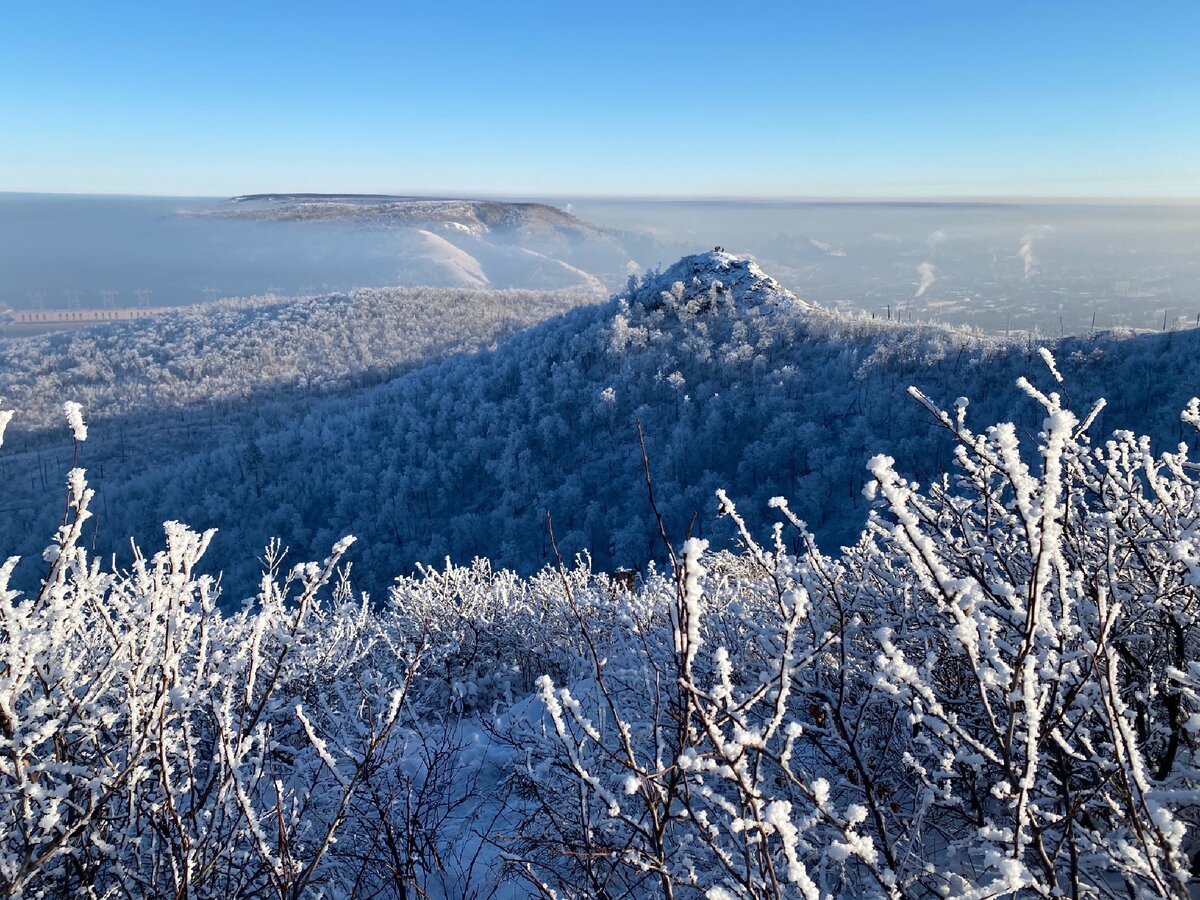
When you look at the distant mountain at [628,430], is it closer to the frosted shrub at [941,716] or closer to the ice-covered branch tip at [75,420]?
the frosted shrub at [941,716]

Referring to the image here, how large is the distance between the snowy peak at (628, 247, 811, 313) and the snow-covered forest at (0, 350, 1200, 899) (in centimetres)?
4270

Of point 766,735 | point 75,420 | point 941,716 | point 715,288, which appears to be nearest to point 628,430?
point 715,288

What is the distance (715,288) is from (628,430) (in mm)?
14779

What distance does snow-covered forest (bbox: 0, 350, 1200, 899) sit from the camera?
1907 millimetres

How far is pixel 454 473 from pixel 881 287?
62114 millimetres

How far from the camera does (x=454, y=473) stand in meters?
41.8

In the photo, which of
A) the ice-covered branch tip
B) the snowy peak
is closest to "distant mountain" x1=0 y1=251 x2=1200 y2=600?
the snowy peak

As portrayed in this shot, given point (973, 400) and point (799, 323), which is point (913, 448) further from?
point (799, 323)

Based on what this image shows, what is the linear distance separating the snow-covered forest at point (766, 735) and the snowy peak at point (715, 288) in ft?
140

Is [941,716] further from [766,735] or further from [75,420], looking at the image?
[75,420]

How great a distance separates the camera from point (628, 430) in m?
40.5

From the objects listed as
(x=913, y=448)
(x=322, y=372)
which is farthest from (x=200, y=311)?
(x=913, y=448)

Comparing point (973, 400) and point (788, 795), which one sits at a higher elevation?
point (788, 795)

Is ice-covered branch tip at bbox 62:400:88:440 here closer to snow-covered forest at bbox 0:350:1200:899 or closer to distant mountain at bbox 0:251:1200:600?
snow-covered forest at bbox 0:350:1200:899
